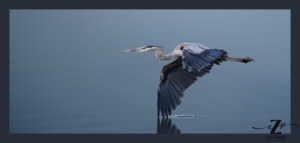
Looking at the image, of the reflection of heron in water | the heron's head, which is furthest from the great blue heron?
the reflection of heron in water

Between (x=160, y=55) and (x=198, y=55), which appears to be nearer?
(x=198, y=55)

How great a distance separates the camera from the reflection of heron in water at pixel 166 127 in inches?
270

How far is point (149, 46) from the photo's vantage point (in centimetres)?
779

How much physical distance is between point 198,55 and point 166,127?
1.39 meters

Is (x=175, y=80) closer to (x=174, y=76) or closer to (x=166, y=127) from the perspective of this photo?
(x=174, y=76)

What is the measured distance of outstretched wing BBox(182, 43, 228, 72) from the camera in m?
6.77

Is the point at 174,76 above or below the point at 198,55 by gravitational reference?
below

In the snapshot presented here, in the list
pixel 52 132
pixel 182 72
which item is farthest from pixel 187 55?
pixel 52 132

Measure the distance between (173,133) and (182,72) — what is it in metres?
1.38

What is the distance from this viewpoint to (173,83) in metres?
7.64

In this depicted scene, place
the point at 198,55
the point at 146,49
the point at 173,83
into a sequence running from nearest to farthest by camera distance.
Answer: the point at 198,55 < the point at 173,83 < the point at 146,49

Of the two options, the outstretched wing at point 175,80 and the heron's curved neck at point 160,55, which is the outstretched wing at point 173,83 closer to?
the outstretched wing at point 175,80

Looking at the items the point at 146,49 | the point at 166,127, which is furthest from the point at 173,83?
the point at 166,127

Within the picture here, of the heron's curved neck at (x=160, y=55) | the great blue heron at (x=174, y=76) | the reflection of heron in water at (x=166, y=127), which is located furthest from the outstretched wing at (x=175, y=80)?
the reflection of heron in water at (x=166, y=127)
